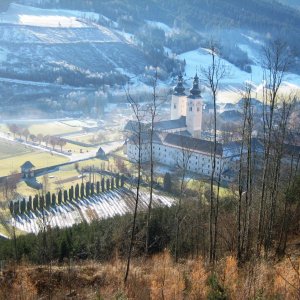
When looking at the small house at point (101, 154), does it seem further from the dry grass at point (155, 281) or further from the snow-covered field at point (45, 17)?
the snow-covered field at point (45, 17)

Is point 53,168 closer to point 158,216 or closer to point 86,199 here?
point 86,199

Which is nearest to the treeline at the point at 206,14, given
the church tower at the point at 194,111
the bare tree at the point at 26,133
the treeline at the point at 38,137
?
the treeline at the point at 38,137

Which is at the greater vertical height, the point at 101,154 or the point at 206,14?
the point at 206,14

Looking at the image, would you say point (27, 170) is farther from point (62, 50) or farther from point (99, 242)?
point (62, 50)

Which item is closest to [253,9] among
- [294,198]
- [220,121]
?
[220,121]

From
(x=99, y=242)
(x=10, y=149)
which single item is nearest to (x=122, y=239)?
(x=99, y=242)

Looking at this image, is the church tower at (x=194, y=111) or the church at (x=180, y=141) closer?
the church at (x=180, y=141)
